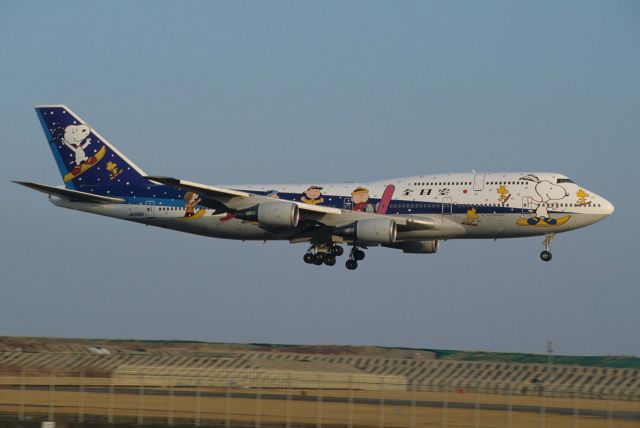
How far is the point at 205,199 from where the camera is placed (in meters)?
62.9

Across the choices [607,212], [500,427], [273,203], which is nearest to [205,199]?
[273,203]

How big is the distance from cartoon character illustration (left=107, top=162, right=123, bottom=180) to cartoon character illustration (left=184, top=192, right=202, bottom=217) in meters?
6.27

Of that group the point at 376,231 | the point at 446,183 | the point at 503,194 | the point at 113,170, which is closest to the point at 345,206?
the point at 376,231

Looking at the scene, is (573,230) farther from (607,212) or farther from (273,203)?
(273,203)

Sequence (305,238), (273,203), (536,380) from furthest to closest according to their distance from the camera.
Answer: (305,238), (273,203), (536,380)

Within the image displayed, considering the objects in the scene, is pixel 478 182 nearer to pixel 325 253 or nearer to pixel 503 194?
pixel 503 194

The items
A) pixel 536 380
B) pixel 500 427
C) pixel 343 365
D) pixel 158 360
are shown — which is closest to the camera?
pixel 500 427

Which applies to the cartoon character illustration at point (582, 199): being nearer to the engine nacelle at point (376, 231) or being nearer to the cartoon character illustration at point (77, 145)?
the engine nacelle at point (376, 231)

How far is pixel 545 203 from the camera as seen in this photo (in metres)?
59.0

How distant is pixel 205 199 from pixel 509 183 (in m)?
18.8

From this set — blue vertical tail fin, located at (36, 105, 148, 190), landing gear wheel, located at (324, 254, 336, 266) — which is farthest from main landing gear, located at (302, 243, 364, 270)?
blue vertical tail fin, located at (36, 105, 148, 190)

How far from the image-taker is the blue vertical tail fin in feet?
228

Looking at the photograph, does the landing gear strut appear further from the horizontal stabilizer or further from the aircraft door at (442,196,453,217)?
the horizontal stabilizer

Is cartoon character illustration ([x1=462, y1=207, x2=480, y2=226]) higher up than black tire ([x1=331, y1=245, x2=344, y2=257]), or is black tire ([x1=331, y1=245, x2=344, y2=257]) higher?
cartoon character illustration ([x1=462, y1=207, x2=480, y2=226])
